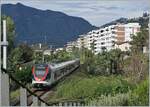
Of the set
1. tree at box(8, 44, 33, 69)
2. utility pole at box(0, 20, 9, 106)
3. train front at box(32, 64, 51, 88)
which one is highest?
utility pole at box(0, 20, 9, 106)

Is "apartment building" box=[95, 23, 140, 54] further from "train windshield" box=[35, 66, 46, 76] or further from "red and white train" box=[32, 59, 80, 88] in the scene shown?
"train windshield" box=[35, 66, 46, 76]

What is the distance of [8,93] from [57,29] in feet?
5.71

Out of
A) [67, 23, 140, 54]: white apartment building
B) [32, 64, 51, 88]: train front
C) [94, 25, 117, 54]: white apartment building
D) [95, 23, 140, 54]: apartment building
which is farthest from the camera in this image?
[95, 23, 140, 54]: apartment building

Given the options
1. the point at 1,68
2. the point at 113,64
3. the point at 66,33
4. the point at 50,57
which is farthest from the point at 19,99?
the point at 50,57

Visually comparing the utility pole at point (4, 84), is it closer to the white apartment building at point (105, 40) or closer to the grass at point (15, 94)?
the grass at point (15, 94)

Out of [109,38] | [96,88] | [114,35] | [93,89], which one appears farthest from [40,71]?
[114,35]

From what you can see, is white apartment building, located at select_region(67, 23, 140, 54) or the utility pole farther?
white apartment building, located at select_region(67, 23, 140, 54)

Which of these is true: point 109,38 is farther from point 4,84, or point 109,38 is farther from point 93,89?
point 4,84

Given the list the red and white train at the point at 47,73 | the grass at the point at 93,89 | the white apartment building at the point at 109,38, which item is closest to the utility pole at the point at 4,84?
the grass at the point at 93,89

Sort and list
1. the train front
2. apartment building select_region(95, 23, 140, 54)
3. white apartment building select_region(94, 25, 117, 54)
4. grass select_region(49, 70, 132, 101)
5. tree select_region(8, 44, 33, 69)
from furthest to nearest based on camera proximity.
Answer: apartment building select_region(95, 23, 140, 54) → white apartment building select_region(94, 25, 117, 54) → the train front → grass select_region(49, 70, 132, 101) → tree select_region(8, 44, 33, 69)

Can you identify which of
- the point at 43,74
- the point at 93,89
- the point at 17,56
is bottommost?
the point at 43,74

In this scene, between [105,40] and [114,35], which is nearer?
[105,40]

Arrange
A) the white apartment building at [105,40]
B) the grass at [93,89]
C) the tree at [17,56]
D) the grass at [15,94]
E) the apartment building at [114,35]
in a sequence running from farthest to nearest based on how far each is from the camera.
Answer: the apartment building at [114,35], the white apartment building at [105,40], the grass at [93,89], the tree at [17,56], the grass at [15,94]

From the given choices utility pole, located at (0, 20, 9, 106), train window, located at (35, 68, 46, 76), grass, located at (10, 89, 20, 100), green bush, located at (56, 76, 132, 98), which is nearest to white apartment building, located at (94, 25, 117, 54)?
train window, located at (35, 68, 46, 76)
